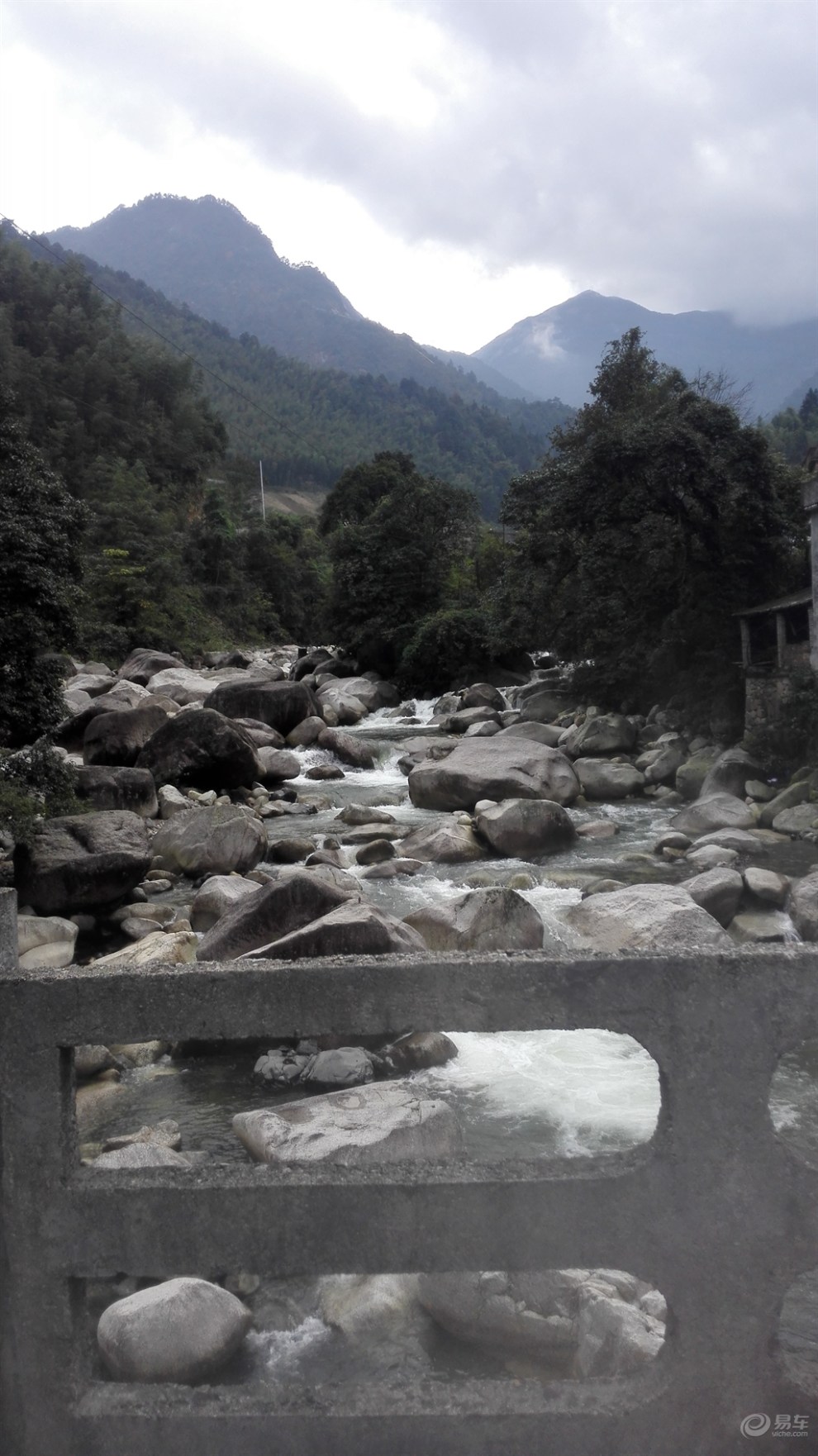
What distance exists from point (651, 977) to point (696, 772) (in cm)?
1687

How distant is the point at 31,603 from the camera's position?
1452 cm

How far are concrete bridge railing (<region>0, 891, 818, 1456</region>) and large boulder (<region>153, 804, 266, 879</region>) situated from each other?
10807 millimetres

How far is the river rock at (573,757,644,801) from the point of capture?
1828 cm

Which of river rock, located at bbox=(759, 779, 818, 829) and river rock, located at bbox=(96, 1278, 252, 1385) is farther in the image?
river rock, located at bbox=(759, 779, 818, 829)

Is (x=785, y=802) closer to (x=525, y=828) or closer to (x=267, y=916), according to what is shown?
(x=525, y=828)

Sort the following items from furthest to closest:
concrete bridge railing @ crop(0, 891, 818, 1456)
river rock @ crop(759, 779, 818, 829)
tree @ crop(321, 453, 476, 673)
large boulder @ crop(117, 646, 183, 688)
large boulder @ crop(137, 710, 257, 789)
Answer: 1. tree @ crop(321, 453, 476, 673)
2. large boulder @ crop(117, 646, 183, 688)
3. large boulder @ crop(137, 710, 257, 789)
4. river rock @ crop(759, 779, 818, 829)
5. concrete bridge railing @ crop(0, 891, 818, 1456)

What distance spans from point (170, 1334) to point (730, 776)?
1545cm

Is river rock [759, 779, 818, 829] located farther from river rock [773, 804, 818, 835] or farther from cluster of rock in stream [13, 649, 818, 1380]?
river rock [773, 804, 818, 835]

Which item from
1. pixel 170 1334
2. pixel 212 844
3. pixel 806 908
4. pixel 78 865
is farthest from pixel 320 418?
pixel 170 1334

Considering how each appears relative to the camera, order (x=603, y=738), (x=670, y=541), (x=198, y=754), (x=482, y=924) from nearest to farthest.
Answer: (x=482, y=924) → (x=198, y=754) → (x=670, y=541) → (x=603, y=738)

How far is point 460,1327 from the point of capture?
404 centimetres

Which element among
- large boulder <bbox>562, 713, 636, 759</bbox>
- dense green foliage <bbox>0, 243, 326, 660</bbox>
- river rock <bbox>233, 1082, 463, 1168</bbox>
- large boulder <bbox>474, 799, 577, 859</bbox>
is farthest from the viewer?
dense green foliage <bbox>0, 243, 326, 660</bbox>
